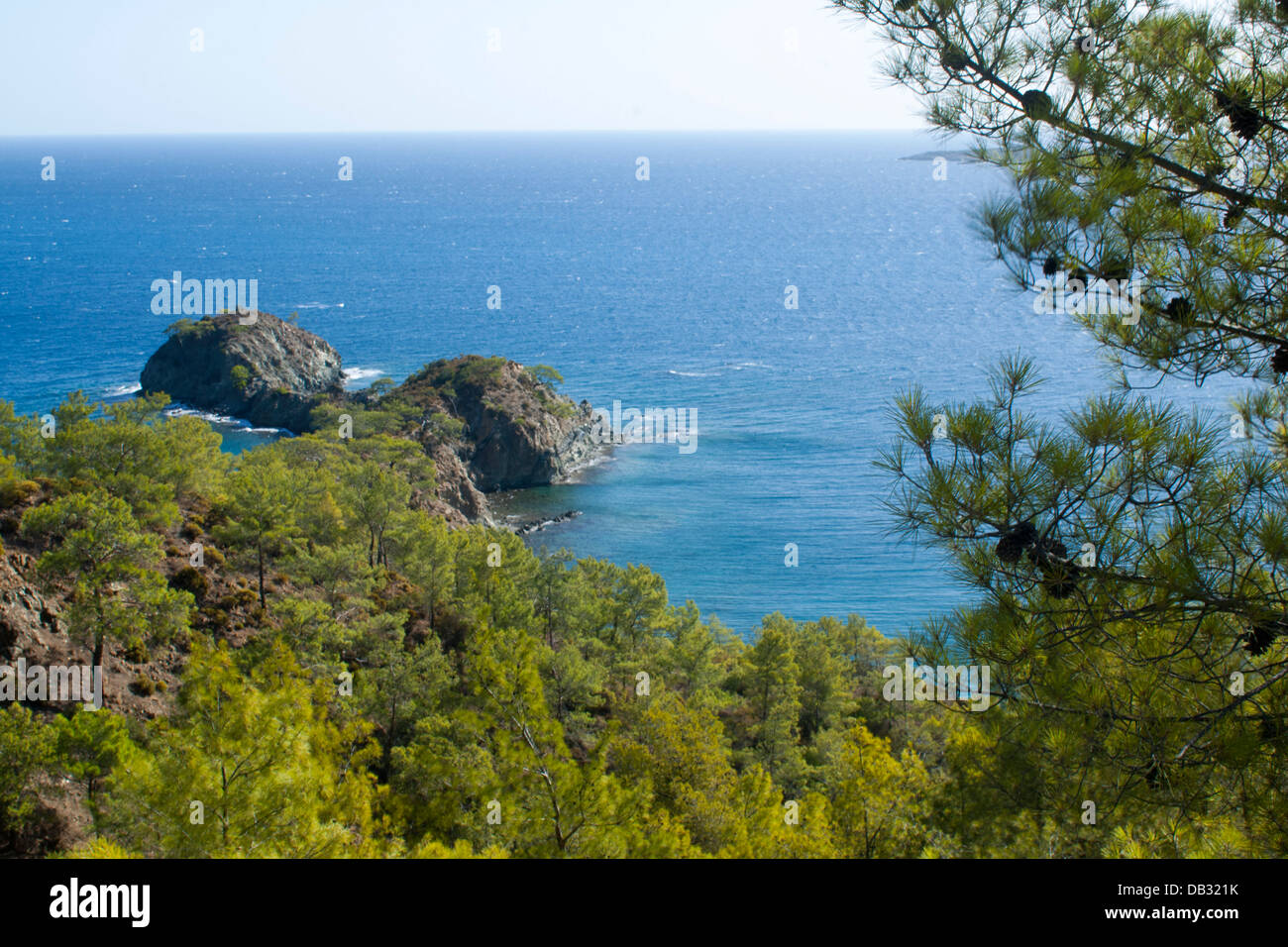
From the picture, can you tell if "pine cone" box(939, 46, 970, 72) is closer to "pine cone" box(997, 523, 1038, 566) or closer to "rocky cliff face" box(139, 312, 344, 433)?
"pine cone" box(997, 523, 1038, 566)

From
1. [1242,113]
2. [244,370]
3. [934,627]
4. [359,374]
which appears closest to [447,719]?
[934,627]

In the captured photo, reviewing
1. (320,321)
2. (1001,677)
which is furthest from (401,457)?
(320,321)

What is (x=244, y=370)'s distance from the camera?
73500 millimetres

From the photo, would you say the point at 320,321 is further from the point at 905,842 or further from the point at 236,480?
the point at 905,842

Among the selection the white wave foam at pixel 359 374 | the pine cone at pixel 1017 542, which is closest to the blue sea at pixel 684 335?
the white wave foam at pixel 359 374

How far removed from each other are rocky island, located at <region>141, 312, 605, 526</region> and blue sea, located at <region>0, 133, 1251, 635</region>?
3.19 metres

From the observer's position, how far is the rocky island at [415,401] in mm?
61312

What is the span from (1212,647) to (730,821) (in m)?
11.7

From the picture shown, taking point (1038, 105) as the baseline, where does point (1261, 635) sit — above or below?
below

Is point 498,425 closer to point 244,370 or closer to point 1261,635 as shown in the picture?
point 244,370

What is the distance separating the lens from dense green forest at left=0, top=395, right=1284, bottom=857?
39.2 feet

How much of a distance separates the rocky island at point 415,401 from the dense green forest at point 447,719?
2098 cm

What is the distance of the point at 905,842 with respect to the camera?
18359 millimetres

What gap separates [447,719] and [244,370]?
6184cm
